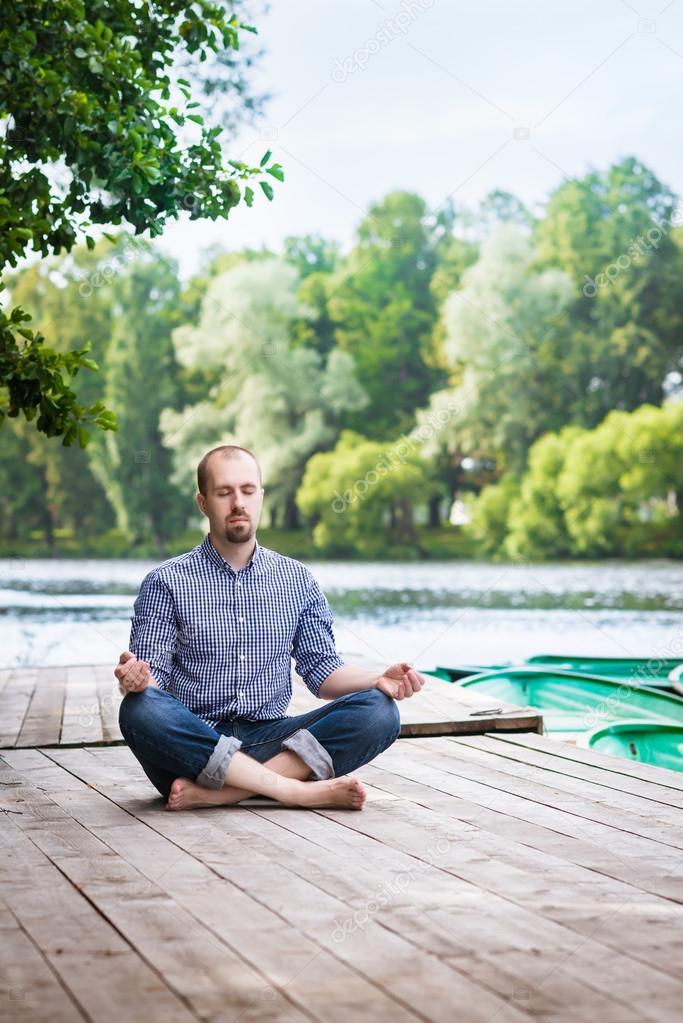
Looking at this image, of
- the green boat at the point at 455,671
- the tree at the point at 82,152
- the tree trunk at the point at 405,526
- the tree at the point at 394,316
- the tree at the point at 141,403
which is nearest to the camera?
the tree at the point at 82,152

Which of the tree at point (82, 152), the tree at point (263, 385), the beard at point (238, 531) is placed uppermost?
the tree at point (263, 385)

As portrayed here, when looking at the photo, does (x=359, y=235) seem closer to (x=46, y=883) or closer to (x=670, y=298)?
(x=670, y=298)

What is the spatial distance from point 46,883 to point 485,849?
2.59 feet

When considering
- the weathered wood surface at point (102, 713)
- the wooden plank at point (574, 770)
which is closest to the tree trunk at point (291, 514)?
the weathered wood surface at point (102, 713)

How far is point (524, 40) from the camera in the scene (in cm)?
2395

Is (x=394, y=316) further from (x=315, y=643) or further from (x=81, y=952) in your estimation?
(x=81, y=952)

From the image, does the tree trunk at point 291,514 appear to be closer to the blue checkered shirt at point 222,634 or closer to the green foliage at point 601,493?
the green foliage at point 601,493

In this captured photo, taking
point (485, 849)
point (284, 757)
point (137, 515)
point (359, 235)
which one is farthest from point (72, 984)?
point (359, 235)

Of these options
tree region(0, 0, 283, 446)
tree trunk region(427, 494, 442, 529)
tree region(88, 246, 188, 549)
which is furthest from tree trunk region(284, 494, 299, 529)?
tree region(0, 0, 283, 446)

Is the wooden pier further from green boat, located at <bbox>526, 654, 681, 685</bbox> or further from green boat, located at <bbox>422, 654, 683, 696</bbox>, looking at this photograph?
green boat, located at <bbox>526, 654, 681, 685</bbox>

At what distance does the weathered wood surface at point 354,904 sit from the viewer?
5.10 feet

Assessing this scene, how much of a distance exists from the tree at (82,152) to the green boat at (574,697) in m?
2.56

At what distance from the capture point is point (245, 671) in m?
2.84

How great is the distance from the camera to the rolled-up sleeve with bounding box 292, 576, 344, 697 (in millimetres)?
2918
